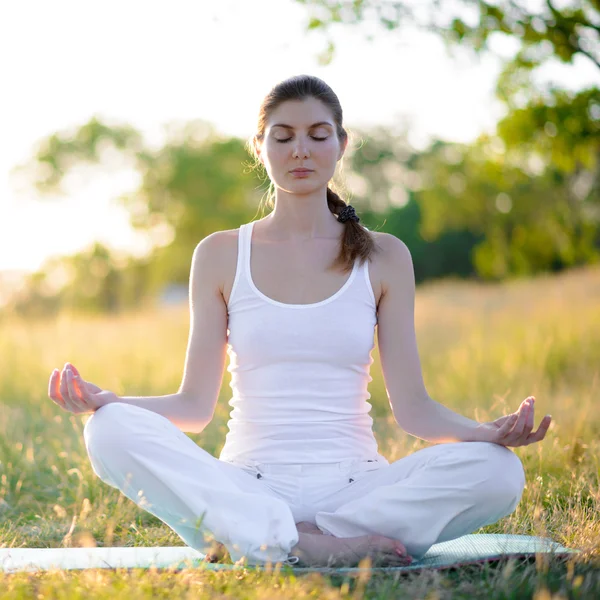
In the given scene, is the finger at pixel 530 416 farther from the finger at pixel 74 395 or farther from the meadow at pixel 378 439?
the finger at pixel 74 395

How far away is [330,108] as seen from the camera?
288cm

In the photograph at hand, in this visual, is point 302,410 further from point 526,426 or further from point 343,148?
point 343,148

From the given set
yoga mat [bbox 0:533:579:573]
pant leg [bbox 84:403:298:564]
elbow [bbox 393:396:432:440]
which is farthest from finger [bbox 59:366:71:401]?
elbow [bbox 393:396:432:440]

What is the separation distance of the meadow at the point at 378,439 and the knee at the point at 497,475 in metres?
0.12

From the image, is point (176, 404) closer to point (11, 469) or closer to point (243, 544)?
point (243, 544)

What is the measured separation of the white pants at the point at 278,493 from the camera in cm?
237

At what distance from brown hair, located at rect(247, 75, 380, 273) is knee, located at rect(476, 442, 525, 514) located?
0.74 metres

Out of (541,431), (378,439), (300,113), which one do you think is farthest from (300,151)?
(378,439)

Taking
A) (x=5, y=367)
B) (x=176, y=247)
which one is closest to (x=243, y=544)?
(x=5, y=367)

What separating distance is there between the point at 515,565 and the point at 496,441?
1.12 ft

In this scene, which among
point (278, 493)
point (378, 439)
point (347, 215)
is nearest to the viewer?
point (278, 493)

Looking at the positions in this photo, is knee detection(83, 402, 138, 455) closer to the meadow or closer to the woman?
the woman

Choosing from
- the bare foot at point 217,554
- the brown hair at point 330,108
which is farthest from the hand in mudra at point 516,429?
the bare foot at point 217,554

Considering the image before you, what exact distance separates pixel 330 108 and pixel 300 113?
12 cm
